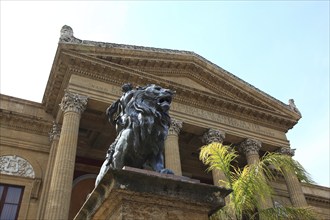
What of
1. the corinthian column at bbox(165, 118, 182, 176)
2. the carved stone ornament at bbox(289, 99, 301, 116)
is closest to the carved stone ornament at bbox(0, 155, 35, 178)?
the corinthian column at bbox(165, 118, 182, 176)

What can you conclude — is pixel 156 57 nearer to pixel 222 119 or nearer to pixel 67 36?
pixel 67 36

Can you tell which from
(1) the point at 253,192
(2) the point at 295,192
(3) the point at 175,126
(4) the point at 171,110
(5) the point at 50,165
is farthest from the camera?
(2) the point at 295,192

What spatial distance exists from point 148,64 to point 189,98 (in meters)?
2.72

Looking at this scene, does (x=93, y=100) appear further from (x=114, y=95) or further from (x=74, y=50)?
(x=74, y=50)

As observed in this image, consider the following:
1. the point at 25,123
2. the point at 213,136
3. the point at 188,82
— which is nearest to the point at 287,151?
the point at 213,136

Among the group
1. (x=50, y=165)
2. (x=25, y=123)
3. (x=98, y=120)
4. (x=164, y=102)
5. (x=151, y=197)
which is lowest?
(x=151, y=197)

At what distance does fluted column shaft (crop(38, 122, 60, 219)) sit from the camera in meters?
14.3

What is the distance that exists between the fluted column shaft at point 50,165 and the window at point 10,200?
1.35 metres

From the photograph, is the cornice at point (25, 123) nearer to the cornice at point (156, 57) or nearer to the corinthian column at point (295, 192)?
the cornice at point (156, 57)

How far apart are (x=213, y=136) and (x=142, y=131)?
1380 cm

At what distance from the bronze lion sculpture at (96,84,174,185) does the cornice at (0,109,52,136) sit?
538 inches

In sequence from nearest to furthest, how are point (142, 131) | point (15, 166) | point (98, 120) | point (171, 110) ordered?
1. point (142, 131)
2. point (15, 166)
3. point (171, 110)
4. point (98, 120)

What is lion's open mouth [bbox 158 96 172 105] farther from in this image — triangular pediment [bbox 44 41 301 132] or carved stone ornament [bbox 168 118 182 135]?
carved stone ornament [bbox 168 118 182 135]

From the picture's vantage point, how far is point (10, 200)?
15062mm
